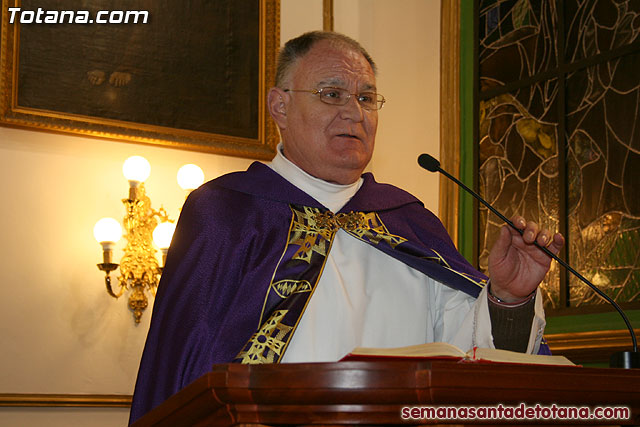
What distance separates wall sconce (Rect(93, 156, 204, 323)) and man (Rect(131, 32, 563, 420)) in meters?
1.50

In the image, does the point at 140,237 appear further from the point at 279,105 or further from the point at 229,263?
the point at 229,263

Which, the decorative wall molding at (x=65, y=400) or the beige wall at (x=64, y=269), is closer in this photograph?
the decorative wall molding at (x=65, y=400)

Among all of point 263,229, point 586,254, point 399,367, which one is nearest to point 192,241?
point 263,229

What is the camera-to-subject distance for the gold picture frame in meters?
4.43

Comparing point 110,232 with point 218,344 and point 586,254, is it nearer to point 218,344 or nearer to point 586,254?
point 218,344

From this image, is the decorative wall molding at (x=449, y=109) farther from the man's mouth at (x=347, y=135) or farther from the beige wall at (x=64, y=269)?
the man's mouth at (x=347, y=135)

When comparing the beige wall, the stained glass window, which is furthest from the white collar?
the stained glass window

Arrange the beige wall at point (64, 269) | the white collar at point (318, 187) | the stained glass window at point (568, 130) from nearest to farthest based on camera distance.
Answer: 1. the white collar at point (318, 187)
2. the beige wall at point (64, 269)
3. the stained glass window at point (568, 130)

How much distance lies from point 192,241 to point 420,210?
0.92 metres

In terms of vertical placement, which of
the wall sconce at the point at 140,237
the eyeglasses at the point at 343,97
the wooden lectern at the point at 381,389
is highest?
the eyeglasses at the point at 343,97

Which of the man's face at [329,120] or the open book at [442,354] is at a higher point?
the man's face at [329,120]

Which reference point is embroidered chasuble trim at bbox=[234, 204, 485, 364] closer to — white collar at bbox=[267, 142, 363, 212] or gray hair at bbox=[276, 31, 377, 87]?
white collar at bbox=[267, 142, 363, 212]

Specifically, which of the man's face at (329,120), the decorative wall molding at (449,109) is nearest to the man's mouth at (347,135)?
the man's face at (329,120)

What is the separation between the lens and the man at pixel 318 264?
7.74ft
